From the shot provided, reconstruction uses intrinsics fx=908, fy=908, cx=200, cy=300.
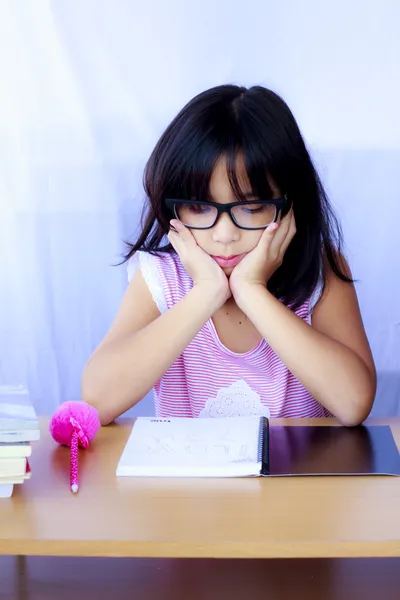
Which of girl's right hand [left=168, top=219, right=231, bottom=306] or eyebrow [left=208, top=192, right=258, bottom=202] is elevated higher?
eyebrow [left=208, top=192, right=258, bottom=202]

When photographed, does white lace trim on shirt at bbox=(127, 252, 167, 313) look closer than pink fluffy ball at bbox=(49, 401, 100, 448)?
No

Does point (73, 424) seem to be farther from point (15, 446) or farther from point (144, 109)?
point (144, 109)

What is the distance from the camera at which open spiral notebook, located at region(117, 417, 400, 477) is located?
1125mm

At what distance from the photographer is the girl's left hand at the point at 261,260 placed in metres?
1.51

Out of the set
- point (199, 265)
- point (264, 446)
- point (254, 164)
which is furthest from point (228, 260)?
point (264, 446)

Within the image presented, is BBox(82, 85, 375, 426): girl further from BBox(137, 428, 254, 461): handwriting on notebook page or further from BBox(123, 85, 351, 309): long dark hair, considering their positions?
BBox(137, 428, 254, 461): handwriting on notebook page

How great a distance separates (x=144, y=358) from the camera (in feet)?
4.77

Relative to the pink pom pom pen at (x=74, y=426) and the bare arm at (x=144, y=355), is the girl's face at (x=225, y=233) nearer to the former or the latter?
the bare arm at (x=144, y=355)

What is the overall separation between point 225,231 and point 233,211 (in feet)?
0.13

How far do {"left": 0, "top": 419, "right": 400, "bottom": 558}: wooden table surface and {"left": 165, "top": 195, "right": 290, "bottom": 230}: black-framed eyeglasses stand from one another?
0.46 metres

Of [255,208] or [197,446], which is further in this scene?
[255,208]

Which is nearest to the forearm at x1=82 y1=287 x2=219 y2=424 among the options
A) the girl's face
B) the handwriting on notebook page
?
the girl's face

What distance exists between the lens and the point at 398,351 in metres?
2.42

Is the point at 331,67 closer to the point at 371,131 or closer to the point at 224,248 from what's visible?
the point at 371,131
